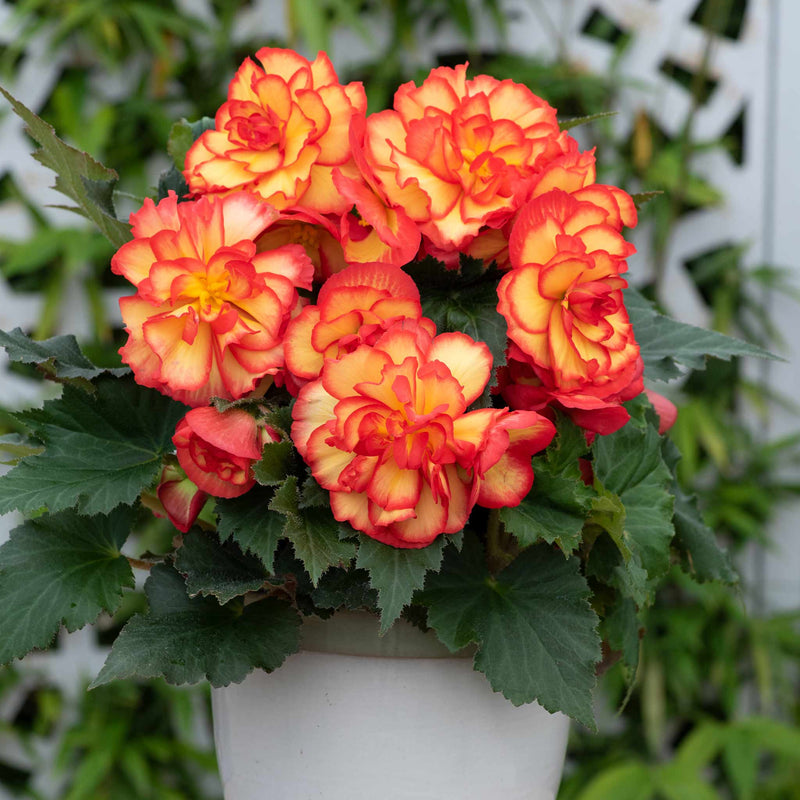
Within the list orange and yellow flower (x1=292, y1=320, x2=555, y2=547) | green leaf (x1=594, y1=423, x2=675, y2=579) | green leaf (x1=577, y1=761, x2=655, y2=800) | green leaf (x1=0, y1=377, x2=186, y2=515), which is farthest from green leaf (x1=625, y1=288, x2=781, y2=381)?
green leaf (x1=577, y1=761, x2=655, y2=800)

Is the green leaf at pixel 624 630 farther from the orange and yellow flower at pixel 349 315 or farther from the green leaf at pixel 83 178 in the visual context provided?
the green leaf at pixel 83 178

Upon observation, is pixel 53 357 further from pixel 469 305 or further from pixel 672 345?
pixel 672 345

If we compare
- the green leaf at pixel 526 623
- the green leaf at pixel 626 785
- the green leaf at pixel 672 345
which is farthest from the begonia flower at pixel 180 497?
the green leaf at pixel 626 785

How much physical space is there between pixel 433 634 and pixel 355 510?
88 millimetres

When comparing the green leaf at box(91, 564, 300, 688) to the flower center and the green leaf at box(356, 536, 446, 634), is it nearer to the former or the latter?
the green leaf at box(356, 536, 446, 634)

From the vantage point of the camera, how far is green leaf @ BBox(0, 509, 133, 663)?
0.42 m

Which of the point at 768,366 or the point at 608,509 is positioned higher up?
the point at 608,509

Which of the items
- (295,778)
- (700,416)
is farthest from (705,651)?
(295,778)

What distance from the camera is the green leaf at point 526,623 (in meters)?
0.41

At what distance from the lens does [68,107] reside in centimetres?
146

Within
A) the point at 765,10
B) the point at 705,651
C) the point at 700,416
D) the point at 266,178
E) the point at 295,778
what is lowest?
the point at 705,651

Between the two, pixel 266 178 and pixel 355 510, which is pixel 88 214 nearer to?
pixel 266 178

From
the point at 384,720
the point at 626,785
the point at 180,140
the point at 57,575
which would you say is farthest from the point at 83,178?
the point at 626,785

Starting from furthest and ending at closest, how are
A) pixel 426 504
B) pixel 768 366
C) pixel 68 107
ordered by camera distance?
pixel 768 366
pixel 68 107
pixel 426 504
